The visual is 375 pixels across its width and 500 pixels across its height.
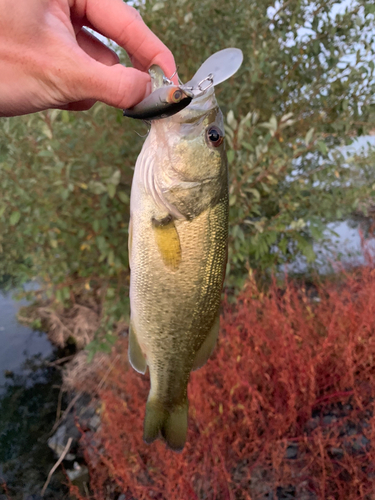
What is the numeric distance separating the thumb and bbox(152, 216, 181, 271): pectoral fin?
484 millimetres

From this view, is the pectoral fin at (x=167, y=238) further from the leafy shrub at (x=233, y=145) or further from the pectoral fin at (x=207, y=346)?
the leafy shrub at (x=233, y=145)

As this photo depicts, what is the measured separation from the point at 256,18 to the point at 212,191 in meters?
2.60

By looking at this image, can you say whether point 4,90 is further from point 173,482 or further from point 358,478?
point 358,478

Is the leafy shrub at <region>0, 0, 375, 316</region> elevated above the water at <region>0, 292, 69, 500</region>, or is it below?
above

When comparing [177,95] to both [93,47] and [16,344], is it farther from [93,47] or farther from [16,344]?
[16,344]

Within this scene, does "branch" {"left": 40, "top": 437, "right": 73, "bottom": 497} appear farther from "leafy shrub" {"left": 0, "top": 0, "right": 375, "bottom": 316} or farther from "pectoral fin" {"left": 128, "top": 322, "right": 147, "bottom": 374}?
"pectoral fin" {"left": 128, "top": 322, "right": 147, "bottom": 374}

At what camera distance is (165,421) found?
1.60m

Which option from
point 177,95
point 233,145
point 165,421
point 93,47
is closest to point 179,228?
point 177,95

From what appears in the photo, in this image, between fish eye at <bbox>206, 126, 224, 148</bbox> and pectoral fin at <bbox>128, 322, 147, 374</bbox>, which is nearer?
fish eye at <bbox>206, 126, 224, 148</bbox>

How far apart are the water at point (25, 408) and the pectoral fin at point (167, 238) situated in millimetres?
3247

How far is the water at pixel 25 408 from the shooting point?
3.37 meters

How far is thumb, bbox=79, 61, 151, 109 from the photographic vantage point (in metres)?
1.17

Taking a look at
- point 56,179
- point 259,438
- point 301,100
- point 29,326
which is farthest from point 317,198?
point 29,326

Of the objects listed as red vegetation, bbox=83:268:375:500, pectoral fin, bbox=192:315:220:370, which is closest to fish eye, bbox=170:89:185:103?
pectoral fin, bbox=192:315:220:370
